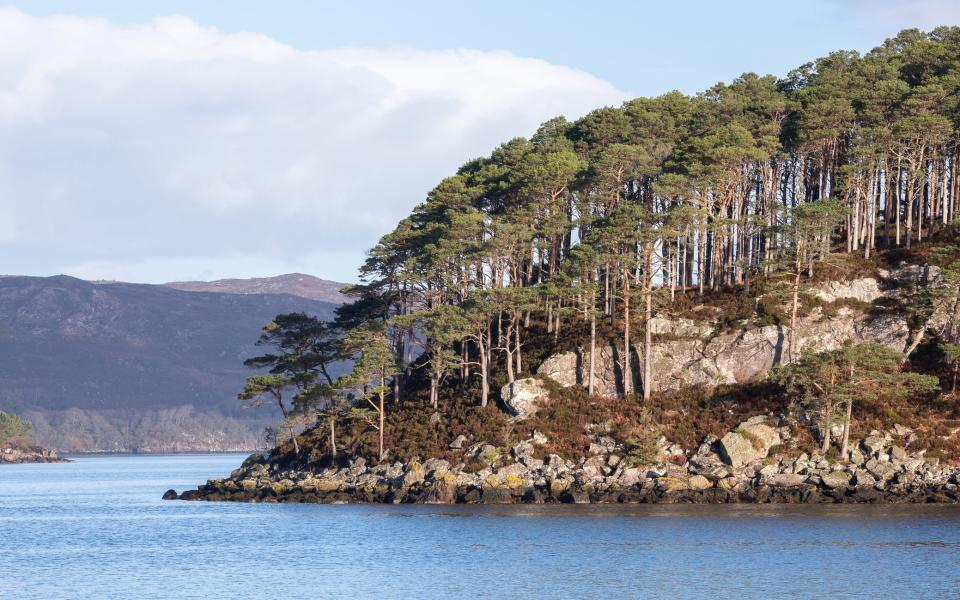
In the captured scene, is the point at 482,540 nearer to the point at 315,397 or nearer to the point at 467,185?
the point at 315,397

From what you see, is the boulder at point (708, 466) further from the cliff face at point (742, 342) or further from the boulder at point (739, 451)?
the cliff face at point (742, 342)

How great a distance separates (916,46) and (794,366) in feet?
153

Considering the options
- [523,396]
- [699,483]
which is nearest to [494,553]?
[699,483]

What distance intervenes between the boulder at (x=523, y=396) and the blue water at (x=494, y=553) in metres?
11.1

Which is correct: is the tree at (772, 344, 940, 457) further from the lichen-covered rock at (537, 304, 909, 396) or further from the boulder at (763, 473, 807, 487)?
the lichen-covered rock at (537, 304, 909, 396)

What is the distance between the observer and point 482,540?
230 ft

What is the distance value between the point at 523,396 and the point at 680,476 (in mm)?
15448

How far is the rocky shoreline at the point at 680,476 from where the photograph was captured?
8194 cm

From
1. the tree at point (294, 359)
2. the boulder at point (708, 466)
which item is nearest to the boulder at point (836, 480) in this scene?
the boulder at point (708, 466)

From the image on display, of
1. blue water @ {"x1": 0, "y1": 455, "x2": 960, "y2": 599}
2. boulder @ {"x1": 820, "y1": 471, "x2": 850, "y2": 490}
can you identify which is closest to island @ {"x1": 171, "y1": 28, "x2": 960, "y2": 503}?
boulder @ {"x1": 820, "y1": 471, "x2": 850, "y2": 490}

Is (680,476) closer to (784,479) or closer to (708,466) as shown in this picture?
(708,466)

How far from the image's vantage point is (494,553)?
64.8 m

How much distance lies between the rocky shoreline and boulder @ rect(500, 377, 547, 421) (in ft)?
12.8

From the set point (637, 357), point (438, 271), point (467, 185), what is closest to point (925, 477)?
point (637, 357)
